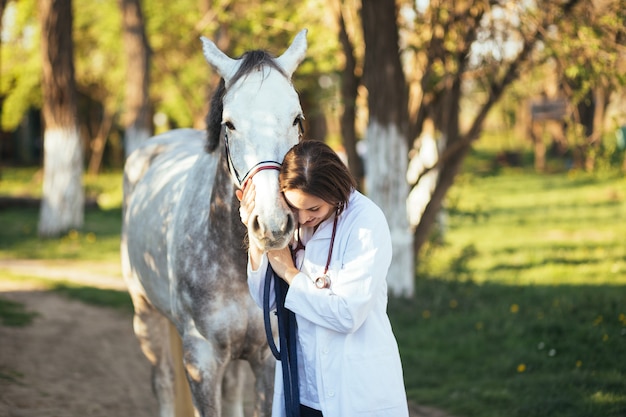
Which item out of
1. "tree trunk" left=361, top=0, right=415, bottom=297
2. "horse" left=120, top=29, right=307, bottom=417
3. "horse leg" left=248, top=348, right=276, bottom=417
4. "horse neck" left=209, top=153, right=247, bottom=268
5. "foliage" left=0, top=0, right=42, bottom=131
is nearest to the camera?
"horse" left=120, top=29, right=307, bottom=417

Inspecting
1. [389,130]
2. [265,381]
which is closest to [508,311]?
[389,130]

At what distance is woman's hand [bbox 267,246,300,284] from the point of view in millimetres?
2734

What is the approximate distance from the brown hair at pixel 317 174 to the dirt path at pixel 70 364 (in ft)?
9.79

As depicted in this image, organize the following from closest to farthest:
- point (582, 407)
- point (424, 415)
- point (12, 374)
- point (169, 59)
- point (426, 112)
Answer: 1. point (582, 407)
2. point (424, 415)
3. point (12, 374)
4. point (426, 112)
5. point (169, 59)

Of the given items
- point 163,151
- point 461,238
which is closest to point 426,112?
point 163,151

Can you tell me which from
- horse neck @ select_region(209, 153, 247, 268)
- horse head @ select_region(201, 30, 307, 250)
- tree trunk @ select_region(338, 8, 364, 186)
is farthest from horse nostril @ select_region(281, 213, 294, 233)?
tree trunk @ select_region(338, 8, 364, 186)

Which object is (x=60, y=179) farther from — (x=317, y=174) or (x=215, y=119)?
(x=317, y=174)

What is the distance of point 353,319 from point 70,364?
461 cm

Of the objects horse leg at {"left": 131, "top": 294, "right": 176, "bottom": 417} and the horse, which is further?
horse leg at {"left": 131, "top": 294, "right": 176, "bottom": 417}

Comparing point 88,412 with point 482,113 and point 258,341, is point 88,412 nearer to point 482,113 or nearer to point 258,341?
point 258,341

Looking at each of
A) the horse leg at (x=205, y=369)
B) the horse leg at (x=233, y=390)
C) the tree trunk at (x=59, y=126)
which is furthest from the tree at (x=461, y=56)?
the tree trunk at (x=59, y=126)

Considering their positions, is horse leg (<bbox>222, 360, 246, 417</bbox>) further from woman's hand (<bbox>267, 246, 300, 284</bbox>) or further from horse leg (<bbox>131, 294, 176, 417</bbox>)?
woman's hand (<bbox>267, 246, 300, 284</bbox>)

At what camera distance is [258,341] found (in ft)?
11.4

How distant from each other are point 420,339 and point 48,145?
9.22m
